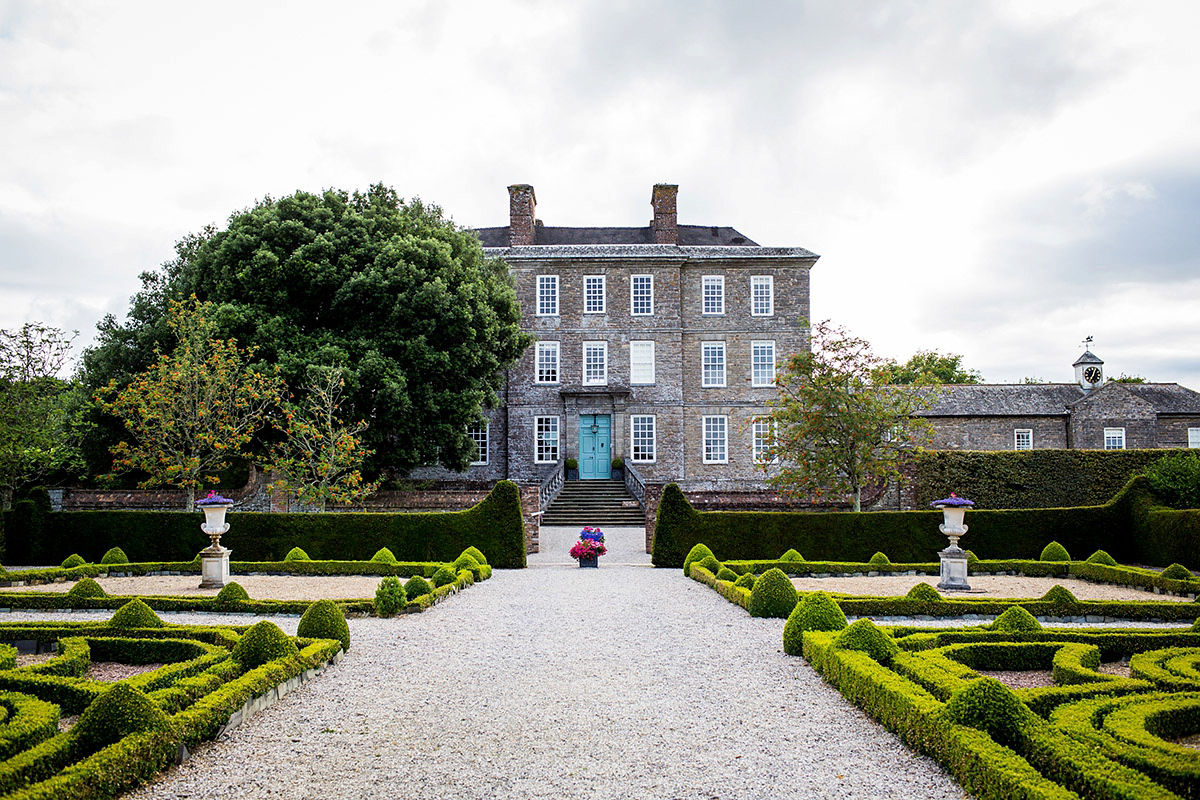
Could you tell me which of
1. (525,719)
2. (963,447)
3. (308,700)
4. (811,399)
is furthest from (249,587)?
(963,447)

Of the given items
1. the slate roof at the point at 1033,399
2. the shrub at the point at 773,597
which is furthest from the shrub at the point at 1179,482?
the slate roof at the point at 1033,399

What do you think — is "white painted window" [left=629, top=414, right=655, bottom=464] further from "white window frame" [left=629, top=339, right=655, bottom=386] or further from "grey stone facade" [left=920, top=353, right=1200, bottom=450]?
"grey stone facade" [left=920, top=353, right=1200, bottom=450]

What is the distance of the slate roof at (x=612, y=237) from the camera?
1449 inches

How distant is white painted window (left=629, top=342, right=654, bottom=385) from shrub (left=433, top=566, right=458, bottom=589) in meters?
20.7

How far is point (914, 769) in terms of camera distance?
16.2 ft

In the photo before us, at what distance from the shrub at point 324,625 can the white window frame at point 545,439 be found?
959 inches

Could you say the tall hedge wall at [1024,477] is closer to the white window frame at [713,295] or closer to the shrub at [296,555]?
the white window frame at [713,295]

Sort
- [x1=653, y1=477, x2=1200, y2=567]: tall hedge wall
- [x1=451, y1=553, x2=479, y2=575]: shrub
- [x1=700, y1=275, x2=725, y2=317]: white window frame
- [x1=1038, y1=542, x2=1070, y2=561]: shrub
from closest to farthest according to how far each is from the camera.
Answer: [x1=451, y1=553, x2=479, y2=575]: shrub, [x1=1038, y1=542, x2=1070, y2=561]: shrub, [x1=653, y1=477, x2=1200, y2=567]: tall hedge wall, [x1=700, y1=275, x2=725, y2=317]: white window frame

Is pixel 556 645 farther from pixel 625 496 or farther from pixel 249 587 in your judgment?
pixel 625 496

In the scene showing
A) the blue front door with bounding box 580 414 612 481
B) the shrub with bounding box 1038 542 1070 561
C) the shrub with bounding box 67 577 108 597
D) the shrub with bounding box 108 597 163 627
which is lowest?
the shrub with bounding box 1038 542 1070 561

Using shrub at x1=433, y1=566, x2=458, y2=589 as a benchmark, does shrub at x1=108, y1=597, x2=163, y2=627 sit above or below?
above

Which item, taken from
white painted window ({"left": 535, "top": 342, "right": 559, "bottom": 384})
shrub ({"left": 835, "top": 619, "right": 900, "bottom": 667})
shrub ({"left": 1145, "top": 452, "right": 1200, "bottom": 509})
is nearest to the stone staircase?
white painted window ({"left": 535, "top": 342, "right": 559, "bottom": 384})

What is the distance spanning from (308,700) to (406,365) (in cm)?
1891

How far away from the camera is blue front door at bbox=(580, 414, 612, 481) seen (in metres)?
32.8
